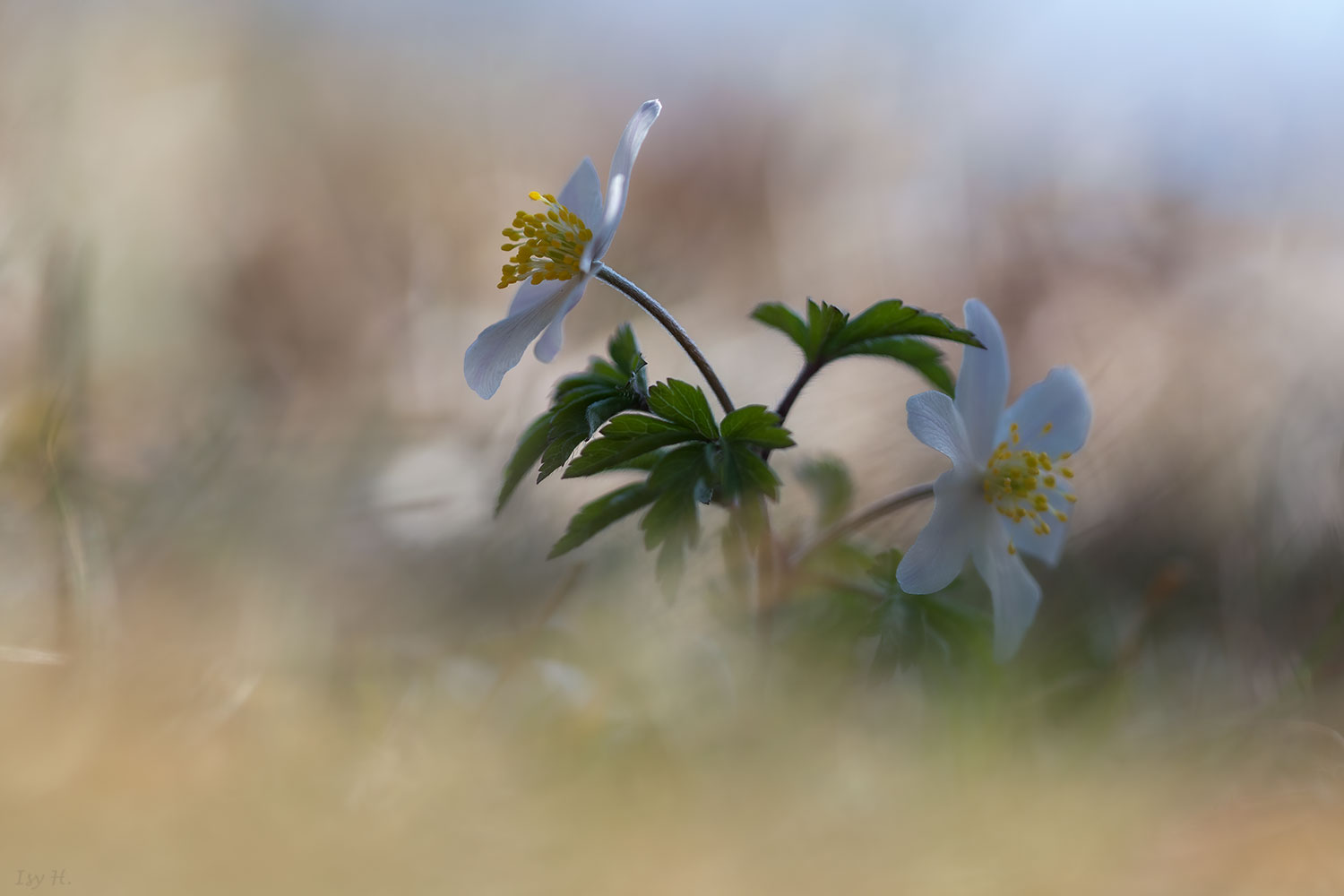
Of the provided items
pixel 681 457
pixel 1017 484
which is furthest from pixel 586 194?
pixel 1017 484

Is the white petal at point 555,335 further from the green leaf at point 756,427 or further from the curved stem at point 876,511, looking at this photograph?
the curved stem at point 876,511

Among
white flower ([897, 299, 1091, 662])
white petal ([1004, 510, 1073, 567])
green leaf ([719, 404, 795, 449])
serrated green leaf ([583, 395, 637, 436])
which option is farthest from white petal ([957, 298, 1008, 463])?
serrated green leaf ([583, 395, 637, 436])

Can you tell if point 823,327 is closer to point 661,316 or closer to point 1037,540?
point 661,316

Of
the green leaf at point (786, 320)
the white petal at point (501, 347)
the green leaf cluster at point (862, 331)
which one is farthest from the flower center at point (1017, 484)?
the white petal at point (501, 347)

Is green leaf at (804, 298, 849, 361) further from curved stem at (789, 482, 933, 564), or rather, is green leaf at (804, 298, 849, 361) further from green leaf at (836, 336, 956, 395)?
curved stem at (789, 482, 933, 564)

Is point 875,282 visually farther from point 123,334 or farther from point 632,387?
point 123,334
